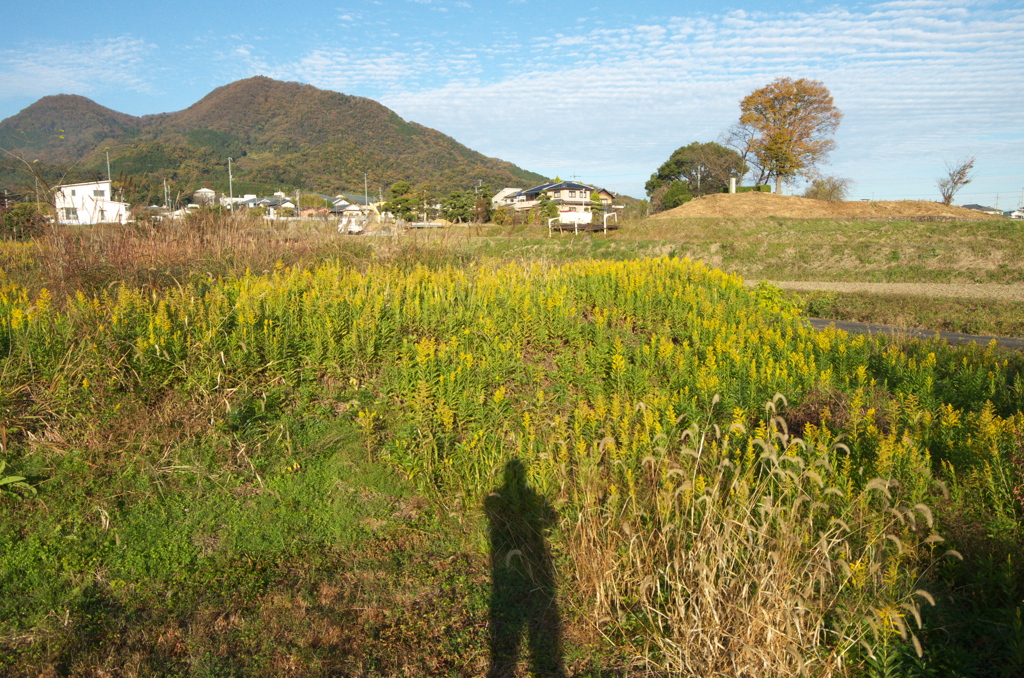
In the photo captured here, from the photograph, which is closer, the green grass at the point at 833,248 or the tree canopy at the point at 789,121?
the green grass at the point at 833,248

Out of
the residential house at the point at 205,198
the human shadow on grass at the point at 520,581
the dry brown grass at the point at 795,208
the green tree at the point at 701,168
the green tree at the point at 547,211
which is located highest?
the green tree at the point at 701,168

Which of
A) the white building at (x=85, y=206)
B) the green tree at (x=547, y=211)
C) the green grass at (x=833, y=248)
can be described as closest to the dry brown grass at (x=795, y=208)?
the green grass at (x=833, y=248)

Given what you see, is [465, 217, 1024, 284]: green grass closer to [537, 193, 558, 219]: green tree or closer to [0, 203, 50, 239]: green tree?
[0, 203, 50, 239]: green tree

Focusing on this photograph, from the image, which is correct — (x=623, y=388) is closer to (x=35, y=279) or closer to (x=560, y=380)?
(x=560, y=380)

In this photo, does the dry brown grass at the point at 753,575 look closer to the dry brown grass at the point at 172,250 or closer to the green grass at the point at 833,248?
the dry brown grass at the point at 172,250

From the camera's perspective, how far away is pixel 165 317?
463 centimetres

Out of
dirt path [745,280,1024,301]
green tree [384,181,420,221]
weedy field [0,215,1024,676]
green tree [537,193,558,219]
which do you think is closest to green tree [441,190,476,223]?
green tree [384,181,420,221]

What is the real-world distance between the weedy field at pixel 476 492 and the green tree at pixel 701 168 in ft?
157

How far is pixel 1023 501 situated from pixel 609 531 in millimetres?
2105

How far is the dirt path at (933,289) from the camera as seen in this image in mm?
13859

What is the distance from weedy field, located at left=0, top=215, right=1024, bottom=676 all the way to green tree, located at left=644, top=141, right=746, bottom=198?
47.9 m

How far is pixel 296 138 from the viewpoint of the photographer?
5128 inches

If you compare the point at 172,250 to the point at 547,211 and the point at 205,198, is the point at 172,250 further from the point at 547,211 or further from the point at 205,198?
the point at 547,211

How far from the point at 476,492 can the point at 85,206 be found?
236 inches
